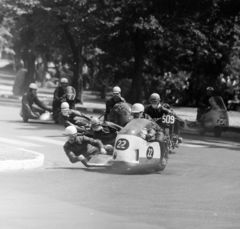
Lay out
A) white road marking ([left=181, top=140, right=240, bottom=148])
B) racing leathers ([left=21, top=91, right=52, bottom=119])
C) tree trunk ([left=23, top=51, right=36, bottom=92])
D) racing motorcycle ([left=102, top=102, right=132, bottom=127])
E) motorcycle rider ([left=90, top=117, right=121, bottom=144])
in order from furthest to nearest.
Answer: tree trunk ([left=23, top=51, right=36, bottom=92]) → racing leathers ([left=21, top=91, right=52, bottom=119]) → white road marking ([left=181, top=140, right=240, bottom=148]) → racing motorcycle ([left=102, top=102, right=132, bottom=127]) → motorcycle rider ([left=90, top=117, right=121, bottom=144])

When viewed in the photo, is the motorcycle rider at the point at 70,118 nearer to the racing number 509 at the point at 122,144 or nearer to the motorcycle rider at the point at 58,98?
the racing number 509 at the point at 122,144

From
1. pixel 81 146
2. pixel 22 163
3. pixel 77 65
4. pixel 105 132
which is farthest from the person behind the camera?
pixel 77 65

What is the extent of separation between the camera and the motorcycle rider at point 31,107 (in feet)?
98.4

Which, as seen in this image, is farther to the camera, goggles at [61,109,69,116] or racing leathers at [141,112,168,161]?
goggles at [61,109,69,116]

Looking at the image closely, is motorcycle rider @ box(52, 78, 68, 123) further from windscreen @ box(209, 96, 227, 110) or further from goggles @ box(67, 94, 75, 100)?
windscreen @ box(209, 96, 227, 110)

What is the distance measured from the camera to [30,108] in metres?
30.2

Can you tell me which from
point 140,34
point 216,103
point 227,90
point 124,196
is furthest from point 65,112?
point 227,90

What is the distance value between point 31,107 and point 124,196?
18.1 m

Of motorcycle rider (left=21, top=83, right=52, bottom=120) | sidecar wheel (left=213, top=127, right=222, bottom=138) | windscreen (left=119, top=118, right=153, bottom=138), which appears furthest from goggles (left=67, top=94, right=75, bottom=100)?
windscreen (left=119, top=118, right=153, bottom=138)

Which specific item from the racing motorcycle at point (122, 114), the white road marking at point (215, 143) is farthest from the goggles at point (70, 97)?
the racing motorcycle at point (122, 114)

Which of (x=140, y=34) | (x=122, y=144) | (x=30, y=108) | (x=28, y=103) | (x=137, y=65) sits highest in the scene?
(x=140, y=34)

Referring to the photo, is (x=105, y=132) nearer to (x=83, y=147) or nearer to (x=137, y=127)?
(x=83, y=147)

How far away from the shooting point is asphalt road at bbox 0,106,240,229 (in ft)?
33.7

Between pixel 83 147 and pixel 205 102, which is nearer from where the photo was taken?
pixel 83 147
